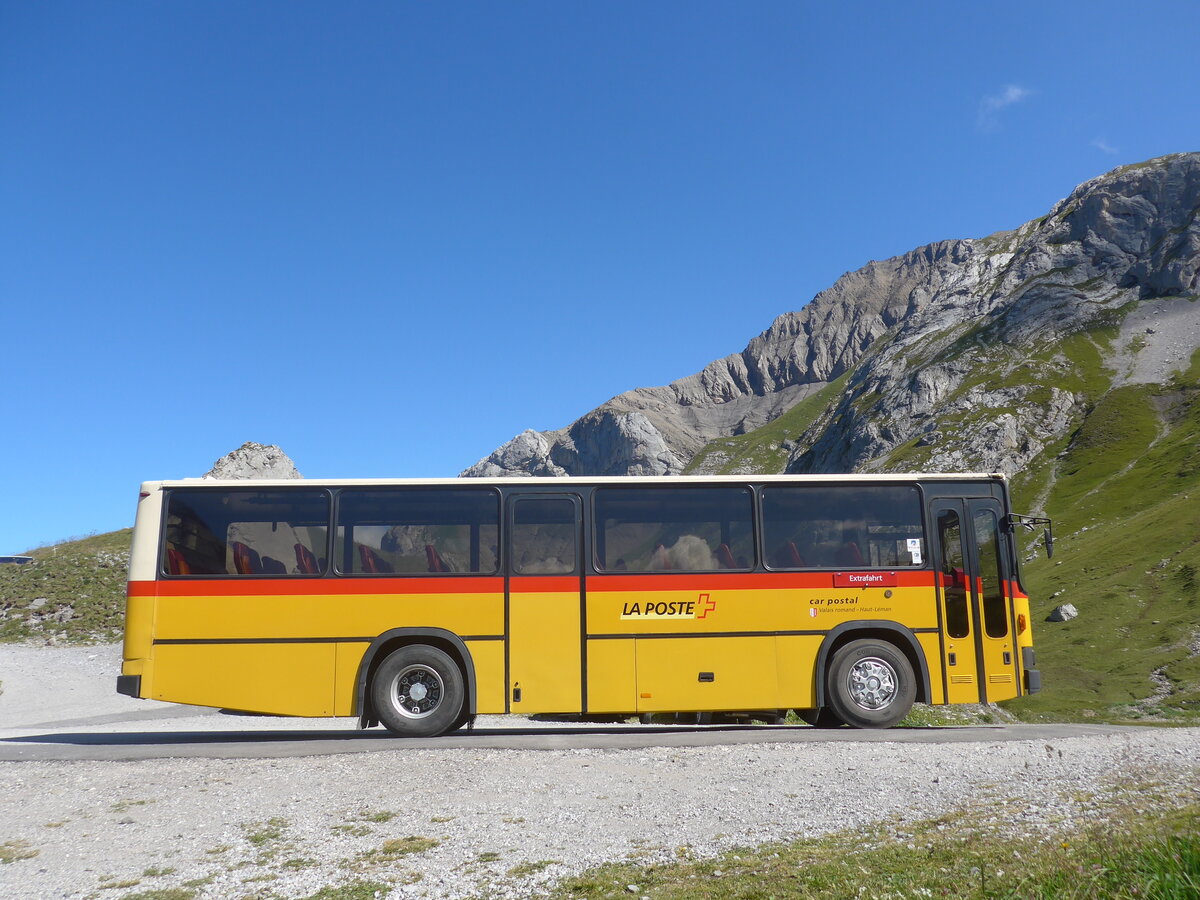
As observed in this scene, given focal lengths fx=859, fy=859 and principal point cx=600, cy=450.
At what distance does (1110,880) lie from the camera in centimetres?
452

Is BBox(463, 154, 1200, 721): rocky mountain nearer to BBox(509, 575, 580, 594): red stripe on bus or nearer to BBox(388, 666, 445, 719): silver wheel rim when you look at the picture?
BBox(509, 575, 580, 594): red stripe on bus

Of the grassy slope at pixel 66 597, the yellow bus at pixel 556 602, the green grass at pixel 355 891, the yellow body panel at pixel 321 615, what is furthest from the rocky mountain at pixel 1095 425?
the grassy slope at pixel 66 597

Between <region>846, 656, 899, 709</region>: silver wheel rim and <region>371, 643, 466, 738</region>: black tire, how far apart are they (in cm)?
658

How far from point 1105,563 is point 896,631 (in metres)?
80.2

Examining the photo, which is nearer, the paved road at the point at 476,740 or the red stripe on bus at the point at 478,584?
the paved road at the point at 476,740

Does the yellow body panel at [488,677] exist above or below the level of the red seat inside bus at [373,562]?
below

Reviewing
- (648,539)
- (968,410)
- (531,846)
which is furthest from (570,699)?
(968,410)

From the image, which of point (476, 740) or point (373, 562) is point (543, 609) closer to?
point (476, 740)

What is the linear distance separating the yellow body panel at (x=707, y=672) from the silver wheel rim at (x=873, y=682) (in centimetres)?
143

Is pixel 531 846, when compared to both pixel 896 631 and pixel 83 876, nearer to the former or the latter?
pixel 83 876

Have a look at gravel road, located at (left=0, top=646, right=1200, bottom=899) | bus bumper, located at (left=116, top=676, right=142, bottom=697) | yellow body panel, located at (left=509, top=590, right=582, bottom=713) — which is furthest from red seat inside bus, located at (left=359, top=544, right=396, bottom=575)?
bus bumper, located at (left=116, top=676, right=142, bottom=697)

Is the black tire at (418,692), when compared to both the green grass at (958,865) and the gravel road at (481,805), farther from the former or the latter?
the green grass at (958,865)

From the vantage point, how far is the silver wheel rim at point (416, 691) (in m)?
14.1

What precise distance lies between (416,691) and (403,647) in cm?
75
